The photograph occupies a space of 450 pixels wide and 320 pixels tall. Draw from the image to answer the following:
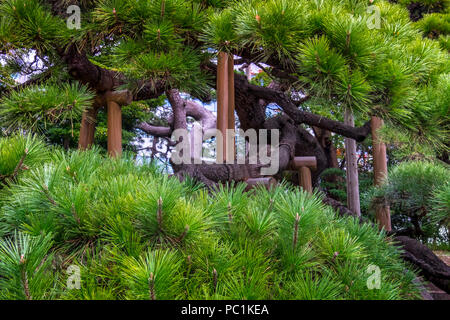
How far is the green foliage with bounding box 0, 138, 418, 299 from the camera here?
1.52 feet

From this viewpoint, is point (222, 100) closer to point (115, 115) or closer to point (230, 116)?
point (230, 116)

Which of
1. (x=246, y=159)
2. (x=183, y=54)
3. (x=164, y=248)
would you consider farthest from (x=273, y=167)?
(x=164, y=248)

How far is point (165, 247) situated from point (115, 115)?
1.07 meters

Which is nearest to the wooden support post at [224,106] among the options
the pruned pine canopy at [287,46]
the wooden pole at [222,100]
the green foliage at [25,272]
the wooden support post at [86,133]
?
the wooden pole at [222,100]

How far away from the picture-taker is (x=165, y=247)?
1.73ft

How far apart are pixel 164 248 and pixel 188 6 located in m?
0.68

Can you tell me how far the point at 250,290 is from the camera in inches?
18.8

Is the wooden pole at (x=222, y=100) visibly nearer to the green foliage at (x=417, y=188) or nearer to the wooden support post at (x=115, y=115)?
the wooden support post at (x=115, y=115)

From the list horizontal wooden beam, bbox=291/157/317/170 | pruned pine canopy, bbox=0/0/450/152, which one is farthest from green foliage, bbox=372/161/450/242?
horizontal wooden beam, bbox=291/157/317/170

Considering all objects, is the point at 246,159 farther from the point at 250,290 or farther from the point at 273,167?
the point at 250,290

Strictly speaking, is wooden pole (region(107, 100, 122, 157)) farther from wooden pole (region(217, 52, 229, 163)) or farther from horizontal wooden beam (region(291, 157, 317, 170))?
horizontal wooden beam (region(291, 157, 317, 170))

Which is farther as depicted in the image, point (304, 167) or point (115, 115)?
point (304, 167)

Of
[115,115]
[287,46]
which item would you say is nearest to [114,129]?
[115,115]

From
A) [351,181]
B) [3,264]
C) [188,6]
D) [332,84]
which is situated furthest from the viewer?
[351,181]
